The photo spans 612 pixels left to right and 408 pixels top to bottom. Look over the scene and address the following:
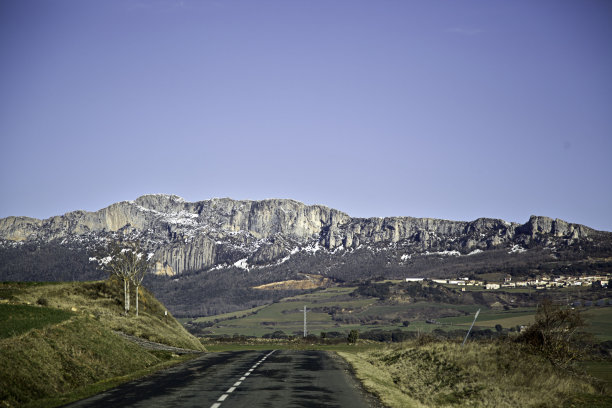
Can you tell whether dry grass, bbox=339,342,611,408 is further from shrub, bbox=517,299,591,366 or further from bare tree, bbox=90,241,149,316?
bare tree, bbox=90,241,149,316

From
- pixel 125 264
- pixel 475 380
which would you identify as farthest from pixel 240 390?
pixel 125 264

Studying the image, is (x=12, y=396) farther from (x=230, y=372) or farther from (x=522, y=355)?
(x=522, y=355)

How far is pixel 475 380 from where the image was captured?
3209 centimetres

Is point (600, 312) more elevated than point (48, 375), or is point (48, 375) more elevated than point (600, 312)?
point (48, 375)

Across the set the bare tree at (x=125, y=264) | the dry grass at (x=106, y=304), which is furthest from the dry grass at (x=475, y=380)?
the bare tree at (x=125, y=264)

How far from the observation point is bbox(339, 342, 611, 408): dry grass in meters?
27.5

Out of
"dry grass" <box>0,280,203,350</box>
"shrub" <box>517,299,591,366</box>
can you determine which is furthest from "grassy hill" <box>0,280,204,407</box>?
"shrub" <box>517,299,591,366</box>

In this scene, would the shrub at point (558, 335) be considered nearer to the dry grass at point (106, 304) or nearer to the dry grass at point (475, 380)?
the dry grass at point (475, 380)

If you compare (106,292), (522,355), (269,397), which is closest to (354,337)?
(106,292)

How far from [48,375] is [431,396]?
1728 cm

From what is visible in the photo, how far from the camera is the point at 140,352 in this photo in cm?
3869

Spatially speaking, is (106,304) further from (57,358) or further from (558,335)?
(558,335)

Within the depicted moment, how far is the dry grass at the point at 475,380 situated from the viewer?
90.4 ft

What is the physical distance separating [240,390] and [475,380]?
47.0ft
